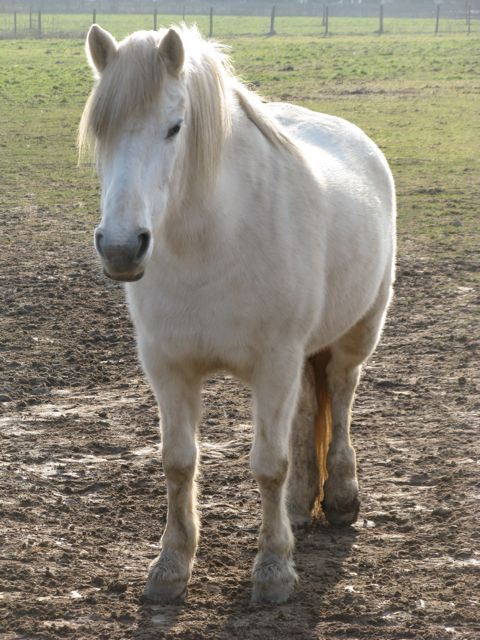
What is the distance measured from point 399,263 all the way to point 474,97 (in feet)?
40.4

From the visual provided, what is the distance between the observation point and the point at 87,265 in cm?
848

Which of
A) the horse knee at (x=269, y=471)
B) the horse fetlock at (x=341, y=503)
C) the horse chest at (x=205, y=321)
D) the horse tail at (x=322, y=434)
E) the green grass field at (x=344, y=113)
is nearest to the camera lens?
the horse chest at (x=205, y=321)

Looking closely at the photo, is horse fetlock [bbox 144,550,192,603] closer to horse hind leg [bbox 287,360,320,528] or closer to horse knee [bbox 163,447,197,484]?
horse knee [bbox 163,447,197,484]

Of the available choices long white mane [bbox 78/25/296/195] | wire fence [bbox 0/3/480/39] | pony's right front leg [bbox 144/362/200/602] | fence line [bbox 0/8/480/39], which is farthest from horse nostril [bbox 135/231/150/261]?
fence line [bbox 0/8/480/39]

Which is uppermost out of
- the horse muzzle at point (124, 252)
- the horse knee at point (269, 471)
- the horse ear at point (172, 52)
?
the horse ear at point (172, 52)

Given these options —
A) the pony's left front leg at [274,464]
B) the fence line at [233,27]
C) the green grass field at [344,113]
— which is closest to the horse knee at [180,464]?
the pony's left front leg at [274,464]

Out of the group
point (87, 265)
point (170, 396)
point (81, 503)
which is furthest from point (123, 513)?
point (87, 265)

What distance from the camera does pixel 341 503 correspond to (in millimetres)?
4656

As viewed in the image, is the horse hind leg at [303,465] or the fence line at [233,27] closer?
the horse hind leg at [303,465]

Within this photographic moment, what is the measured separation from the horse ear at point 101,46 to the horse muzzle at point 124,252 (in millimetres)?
629

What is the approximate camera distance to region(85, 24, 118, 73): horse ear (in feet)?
11.4

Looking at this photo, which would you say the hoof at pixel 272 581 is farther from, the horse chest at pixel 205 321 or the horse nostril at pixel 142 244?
the horse nostril at pixel 142 244

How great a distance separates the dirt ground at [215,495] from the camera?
3844mm

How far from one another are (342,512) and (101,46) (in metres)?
2.24
